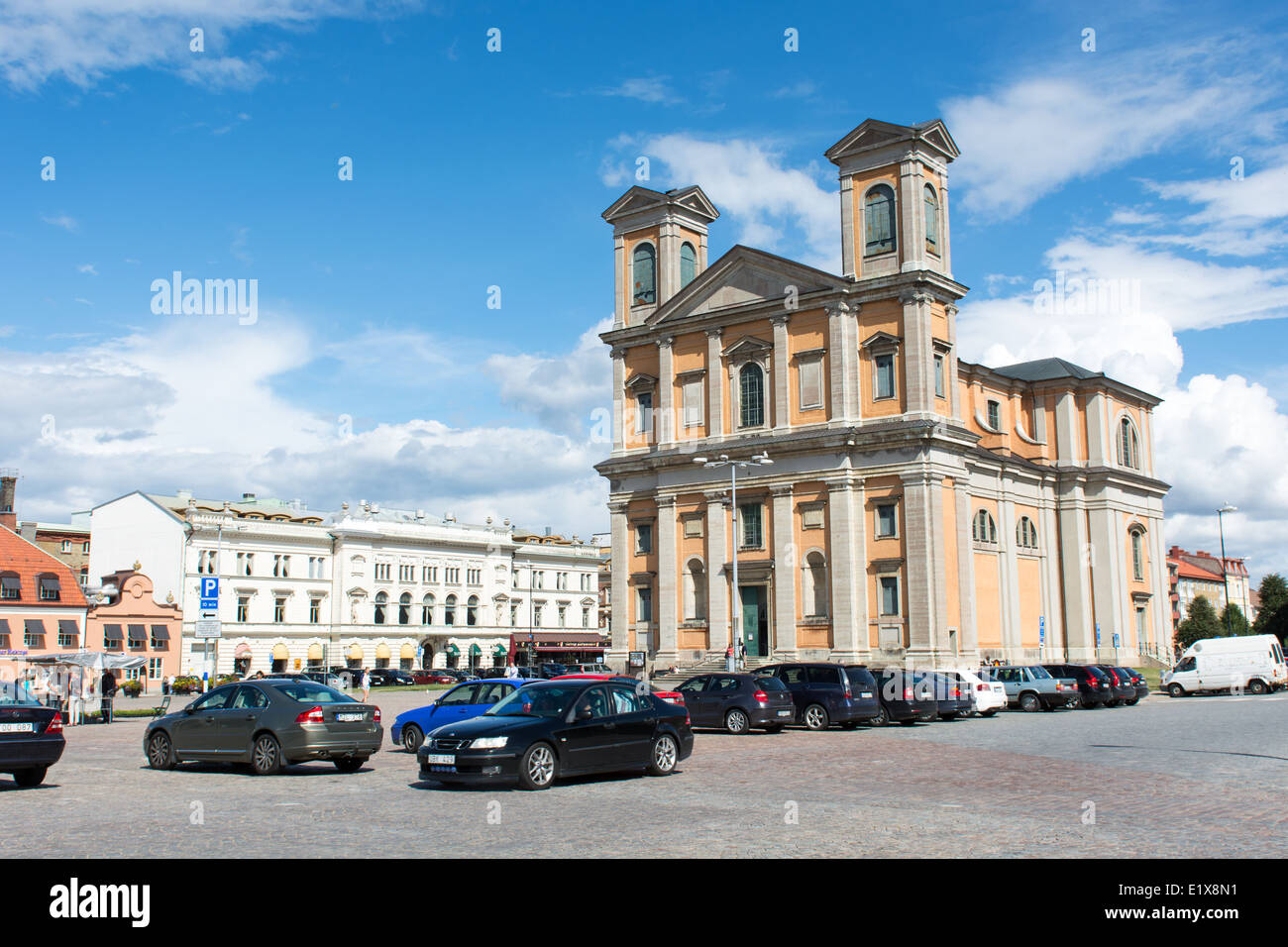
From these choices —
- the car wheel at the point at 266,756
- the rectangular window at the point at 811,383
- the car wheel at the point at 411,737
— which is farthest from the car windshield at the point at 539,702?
the rectangular window at the point at 811,383

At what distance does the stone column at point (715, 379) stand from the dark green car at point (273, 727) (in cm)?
3809

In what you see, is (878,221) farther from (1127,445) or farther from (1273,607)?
(1273,607)

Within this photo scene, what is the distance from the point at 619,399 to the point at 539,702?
43615 mm

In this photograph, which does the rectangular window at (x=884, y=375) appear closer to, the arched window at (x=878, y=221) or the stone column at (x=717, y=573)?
the arched window at (x=878, y=221)

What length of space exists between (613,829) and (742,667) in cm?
3889

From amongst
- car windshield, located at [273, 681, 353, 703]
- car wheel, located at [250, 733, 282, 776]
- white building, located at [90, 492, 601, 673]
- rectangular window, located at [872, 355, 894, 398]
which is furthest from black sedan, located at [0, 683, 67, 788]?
white building, located at [90, 492, 601, 673]

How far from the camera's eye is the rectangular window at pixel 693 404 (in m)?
56.7

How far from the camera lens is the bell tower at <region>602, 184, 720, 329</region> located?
194 ft

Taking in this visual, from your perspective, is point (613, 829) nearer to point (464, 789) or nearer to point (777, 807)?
point (777, 807)

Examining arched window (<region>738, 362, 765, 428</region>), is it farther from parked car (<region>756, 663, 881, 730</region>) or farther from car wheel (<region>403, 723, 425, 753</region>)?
car wheel (<region>403, 723, 425, 753</region>)

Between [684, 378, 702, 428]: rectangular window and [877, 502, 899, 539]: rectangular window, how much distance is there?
10.2m
